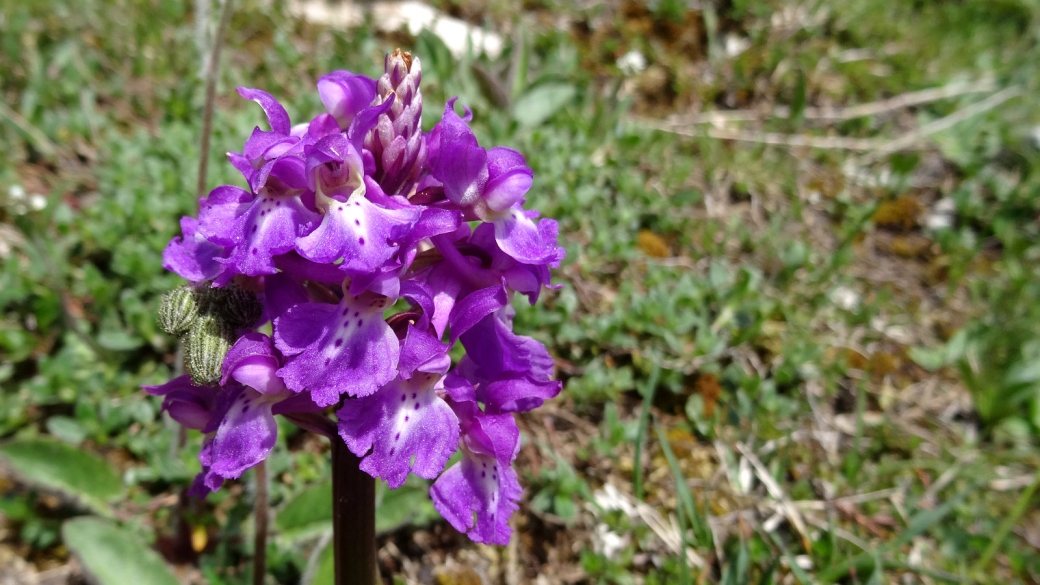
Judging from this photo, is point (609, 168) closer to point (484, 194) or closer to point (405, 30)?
point (405, 30)

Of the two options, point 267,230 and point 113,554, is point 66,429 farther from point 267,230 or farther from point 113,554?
point 267,230

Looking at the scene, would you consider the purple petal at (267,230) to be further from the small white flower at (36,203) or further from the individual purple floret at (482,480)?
the small white flower at (36,203)

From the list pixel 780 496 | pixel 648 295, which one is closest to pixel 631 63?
pixel 648 295

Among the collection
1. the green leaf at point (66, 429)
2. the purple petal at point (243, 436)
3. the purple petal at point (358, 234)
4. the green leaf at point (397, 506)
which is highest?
the purple petal at point (358, 234)

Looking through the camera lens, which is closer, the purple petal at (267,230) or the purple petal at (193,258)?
the purple petal at (267,230)

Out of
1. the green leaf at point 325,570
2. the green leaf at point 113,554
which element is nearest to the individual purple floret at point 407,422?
the green leaf at point 325,570

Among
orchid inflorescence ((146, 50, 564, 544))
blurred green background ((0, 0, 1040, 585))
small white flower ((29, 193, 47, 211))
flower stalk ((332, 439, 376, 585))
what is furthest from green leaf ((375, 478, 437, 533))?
small white flower ((29, 193, 47, 211))
